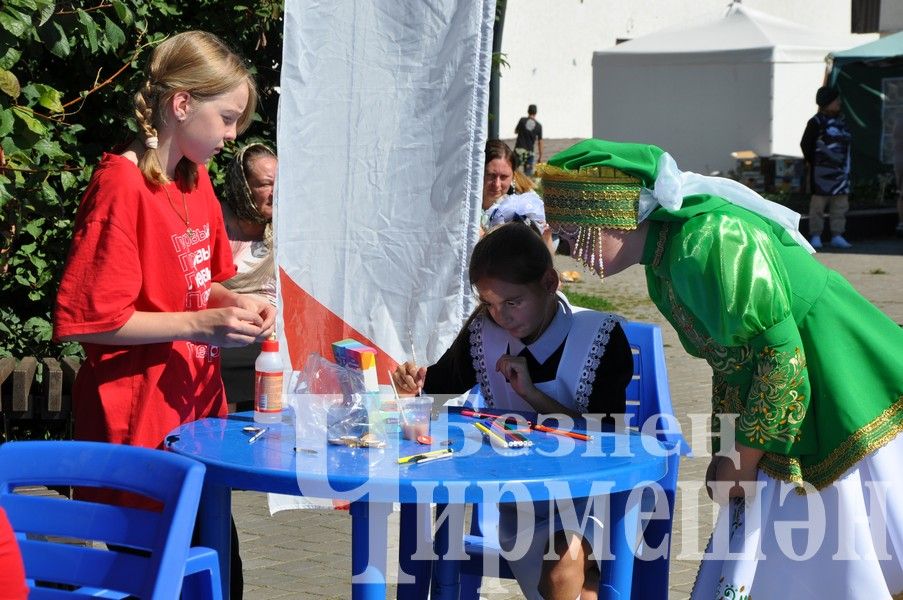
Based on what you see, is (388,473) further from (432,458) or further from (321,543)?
(321,543)

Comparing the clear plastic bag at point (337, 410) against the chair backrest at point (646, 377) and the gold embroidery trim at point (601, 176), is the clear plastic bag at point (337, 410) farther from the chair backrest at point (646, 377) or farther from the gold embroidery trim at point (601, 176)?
the chair backrest at point (646, 377)

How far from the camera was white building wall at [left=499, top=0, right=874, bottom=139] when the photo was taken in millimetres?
26125

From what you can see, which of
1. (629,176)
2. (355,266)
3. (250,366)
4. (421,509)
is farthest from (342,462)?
(250,366)

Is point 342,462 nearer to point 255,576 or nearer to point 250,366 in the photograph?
point 255,576

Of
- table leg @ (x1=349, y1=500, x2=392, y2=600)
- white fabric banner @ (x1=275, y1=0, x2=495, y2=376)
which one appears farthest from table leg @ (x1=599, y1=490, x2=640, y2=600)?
white fabric banner @ (x1=275, y1=0, x2=495, y2=376)

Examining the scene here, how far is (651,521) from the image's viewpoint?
10.6ft

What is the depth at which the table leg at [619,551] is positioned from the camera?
Answer: 2906 mm

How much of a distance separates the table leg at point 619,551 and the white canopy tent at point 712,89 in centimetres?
1807

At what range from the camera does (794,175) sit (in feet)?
61.9

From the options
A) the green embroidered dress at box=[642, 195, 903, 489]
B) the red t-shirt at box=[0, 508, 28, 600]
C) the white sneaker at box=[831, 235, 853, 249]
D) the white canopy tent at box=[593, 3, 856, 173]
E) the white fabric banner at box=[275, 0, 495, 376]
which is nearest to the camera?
the red t-shirt at box=[0, 508, 28, 600]

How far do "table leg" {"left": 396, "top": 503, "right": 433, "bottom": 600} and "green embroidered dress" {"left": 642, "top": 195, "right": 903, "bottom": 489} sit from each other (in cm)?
90

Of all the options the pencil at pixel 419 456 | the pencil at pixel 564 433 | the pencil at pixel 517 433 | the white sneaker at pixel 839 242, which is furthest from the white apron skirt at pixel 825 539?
the white sneaker at pixel 839 242

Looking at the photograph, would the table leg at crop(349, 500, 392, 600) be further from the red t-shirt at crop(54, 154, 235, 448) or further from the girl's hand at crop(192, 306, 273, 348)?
the red t-shirt at crop(54, 154, 235, 448)

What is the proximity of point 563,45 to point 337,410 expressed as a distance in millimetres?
25026
